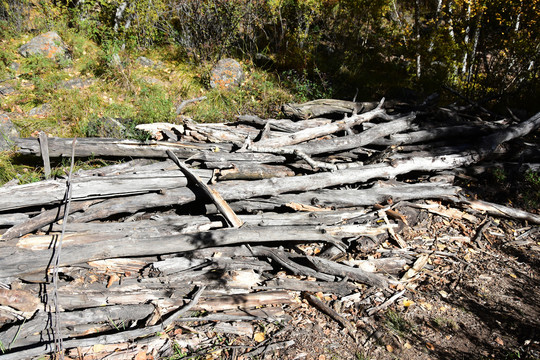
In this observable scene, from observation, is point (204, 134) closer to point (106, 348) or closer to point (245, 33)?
point (106, 348)

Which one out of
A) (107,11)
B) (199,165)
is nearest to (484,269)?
(199,165)

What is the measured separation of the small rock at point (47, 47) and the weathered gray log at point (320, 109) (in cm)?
564

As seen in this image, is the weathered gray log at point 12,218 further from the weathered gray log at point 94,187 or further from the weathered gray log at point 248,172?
the weathered gray log at point 248,172

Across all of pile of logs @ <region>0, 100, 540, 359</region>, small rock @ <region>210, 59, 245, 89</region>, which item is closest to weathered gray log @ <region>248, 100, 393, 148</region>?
pile of logs @ <region>0, 100, 540, 359</region>

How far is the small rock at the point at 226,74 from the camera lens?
809cm

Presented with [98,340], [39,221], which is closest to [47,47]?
[39,221]

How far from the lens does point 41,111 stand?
21.0 ft

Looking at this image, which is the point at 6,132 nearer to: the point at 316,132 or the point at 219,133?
the point at 219,133

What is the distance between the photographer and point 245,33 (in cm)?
969

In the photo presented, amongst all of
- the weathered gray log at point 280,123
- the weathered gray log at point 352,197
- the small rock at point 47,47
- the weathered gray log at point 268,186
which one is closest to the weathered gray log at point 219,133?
the weathered gray log at point 280,123

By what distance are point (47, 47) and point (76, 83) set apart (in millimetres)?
1409

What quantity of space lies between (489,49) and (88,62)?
9722 millimetres

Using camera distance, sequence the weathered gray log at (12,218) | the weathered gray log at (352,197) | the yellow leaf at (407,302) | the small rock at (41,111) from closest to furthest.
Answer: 1. the weathered gray log at (12,218)
2. the yellow leaf at (407,302)
3. the weathered gray log at (352,197)
4. the small rock at (41,111)

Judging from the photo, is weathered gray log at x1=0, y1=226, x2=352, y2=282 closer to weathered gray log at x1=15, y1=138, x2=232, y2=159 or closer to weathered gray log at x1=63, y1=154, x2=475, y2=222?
weathered gray log at x1=63, y1=154, x2=475, y2=222
